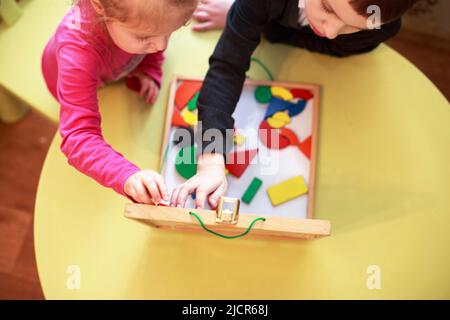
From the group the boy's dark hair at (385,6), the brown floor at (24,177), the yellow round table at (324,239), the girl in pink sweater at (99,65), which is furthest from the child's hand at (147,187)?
the brown floor at (24,177)

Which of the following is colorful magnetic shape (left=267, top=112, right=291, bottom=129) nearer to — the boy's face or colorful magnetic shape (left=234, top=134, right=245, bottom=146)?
colorful magnetic shape (left=234, top=134, right=245, bottom=146)

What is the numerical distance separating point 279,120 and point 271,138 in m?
0.04

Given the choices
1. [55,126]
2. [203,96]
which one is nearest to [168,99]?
[203,96]

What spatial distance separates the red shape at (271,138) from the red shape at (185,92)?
0.14 metres

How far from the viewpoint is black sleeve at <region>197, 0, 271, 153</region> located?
754mm

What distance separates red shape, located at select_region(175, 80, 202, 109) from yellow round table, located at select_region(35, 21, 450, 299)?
3 centimetres

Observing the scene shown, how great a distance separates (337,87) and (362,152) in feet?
0.43

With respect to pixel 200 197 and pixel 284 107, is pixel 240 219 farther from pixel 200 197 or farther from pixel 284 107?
pixel 284 107

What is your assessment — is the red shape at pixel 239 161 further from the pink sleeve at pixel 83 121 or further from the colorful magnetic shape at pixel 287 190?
the pink sleeve at pixel 83 121

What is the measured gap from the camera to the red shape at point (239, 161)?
30.2 inches

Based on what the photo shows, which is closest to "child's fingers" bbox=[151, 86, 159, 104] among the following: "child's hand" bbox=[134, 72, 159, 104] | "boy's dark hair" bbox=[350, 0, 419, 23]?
"child's hand" bbox=[134, 72, 159, 104]

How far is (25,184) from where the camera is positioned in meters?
1.22

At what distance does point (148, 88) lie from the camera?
80 cm
